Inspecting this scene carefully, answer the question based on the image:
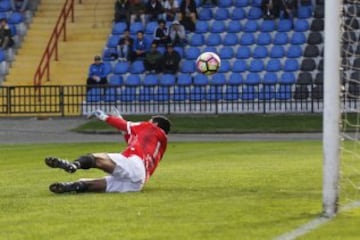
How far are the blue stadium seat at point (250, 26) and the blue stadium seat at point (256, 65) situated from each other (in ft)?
6.47

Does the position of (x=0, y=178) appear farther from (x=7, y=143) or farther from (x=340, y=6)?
(x=7, y=143)

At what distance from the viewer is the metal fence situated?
115ft

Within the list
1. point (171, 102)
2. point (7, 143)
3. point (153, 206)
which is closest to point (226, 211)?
point (153, 206)

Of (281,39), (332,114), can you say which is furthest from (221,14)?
(332,114)

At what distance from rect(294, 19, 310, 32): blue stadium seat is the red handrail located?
33.6ft

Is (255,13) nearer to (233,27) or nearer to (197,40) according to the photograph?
(233,27)

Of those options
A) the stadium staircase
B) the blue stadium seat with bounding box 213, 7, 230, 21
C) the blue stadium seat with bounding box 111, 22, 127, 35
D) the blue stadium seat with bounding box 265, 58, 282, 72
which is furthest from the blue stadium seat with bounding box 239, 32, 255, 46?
the stadium staircase

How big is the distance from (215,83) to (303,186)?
21.9 metres

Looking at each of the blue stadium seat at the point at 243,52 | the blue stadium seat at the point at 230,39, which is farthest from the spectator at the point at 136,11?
the blue stadium seat at the point at 243,52

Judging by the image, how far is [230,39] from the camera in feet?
128

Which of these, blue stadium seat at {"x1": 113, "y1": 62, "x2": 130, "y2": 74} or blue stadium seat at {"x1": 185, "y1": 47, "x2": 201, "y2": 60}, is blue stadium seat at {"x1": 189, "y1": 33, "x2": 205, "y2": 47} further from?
blue stadium seat at {"x1": 113, "y1": 62, "x2": 130, "y2": 74}

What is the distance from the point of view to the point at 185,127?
105 feet

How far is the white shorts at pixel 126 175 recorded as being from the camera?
13320 millimetres

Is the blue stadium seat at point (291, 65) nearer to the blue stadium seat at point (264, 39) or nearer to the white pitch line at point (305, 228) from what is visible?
the blue stadium seat at point (264, 39)
